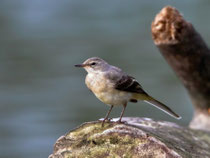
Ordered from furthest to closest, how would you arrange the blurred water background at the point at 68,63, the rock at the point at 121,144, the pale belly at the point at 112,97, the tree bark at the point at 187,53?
the blurred water background at the point at 68,63
the tree bark at the point at 187,53
the pale belly at the point at 112,97
the rock at the point at 121,144

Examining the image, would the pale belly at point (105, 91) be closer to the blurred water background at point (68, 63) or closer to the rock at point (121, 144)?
the rock at point (121, 144)

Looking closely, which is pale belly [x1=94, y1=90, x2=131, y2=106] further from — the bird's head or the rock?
the rock

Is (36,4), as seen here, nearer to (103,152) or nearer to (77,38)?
(77,38)

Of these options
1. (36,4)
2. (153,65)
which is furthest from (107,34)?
(36,4)

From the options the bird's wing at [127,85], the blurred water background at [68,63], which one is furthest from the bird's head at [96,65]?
the blurred water background at [68,63]

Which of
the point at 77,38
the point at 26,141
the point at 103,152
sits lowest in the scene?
the point at 103,152

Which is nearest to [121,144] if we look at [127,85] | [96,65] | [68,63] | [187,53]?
[127,85]

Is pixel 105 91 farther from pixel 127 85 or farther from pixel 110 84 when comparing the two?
pixel 127 85
